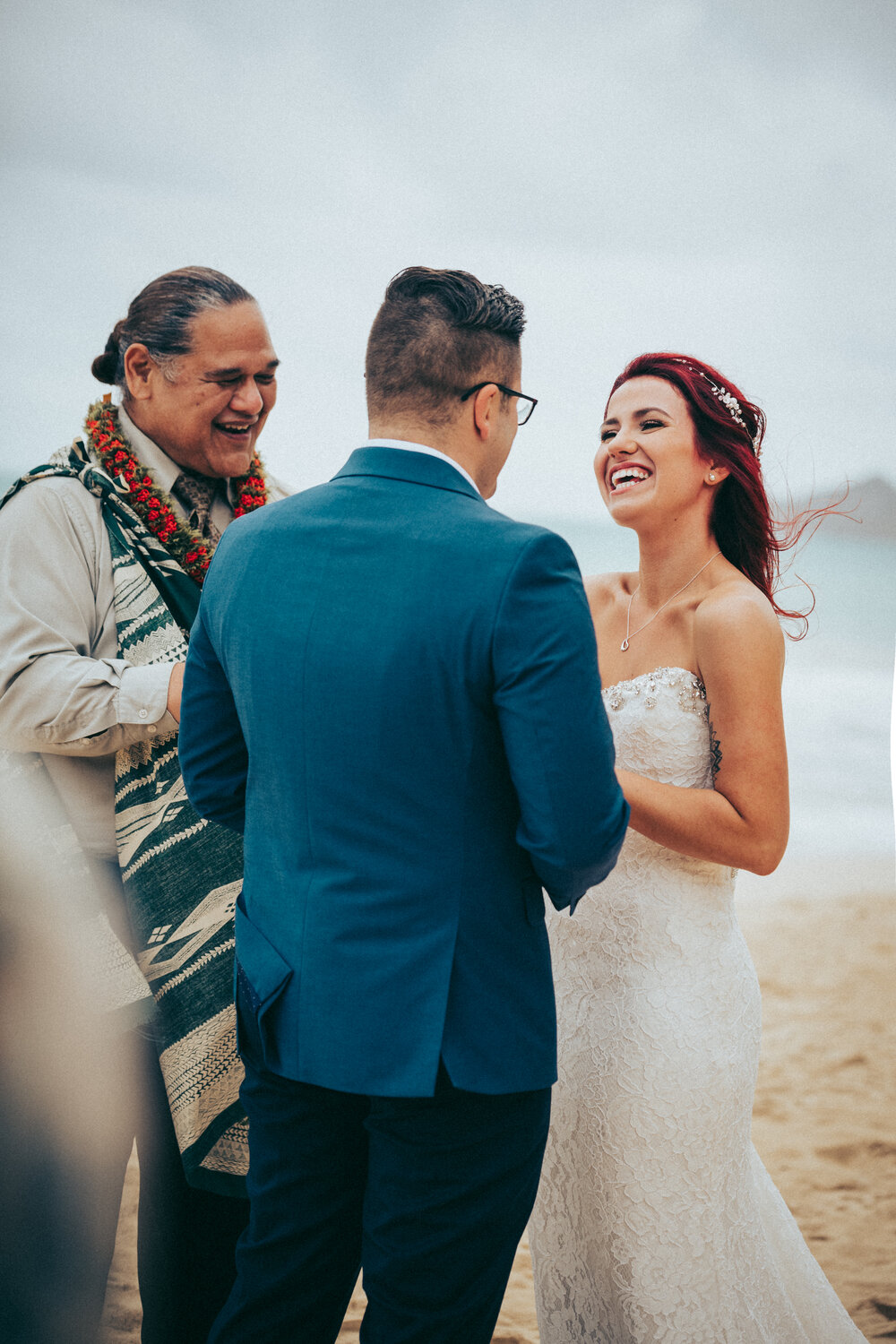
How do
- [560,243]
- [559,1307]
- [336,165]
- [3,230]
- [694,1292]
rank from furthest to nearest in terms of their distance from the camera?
[560,243] < [336,165] < [3,230] < [559,1307] < [694,1292]

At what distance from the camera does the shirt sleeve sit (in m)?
1.58

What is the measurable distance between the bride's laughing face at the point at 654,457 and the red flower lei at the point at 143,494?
2.30ft

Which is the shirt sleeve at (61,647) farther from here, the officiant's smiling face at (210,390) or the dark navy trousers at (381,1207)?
the dark navy trousers at (381,1207)

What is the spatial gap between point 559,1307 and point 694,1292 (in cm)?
30

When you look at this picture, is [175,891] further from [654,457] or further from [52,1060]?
[654,457]

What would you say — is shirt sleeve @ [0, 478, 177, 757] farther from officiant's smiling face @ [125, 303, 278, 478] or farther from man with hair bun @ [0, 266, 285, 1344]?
officiant's smiling face @ [125, 303, 278, 478]

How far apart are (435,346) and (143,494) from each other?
0.82m

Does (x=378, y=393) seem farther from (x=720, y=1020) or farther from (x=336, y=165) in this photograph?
(x=336, y=165)

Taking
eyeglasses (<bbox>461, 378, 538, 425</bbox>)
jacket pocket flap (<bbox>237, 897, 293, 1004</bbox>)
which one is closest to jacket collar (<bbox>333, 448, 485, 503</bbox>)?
eyeglasses (<bbox>461, 378, 538, 425</bbox>)

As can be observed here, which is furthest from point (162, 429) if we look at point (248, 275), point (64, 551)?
point (248, 275)

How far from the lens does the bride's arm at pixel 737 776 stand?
1571 millimetres

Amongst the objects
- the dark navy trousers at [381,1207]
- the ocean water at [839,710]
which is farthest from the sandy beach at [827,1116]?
the ocean water at [839,710]

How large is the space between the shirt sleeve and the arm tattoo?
0.93 m

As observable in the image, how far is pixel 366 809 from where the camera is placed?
1.10 meters
